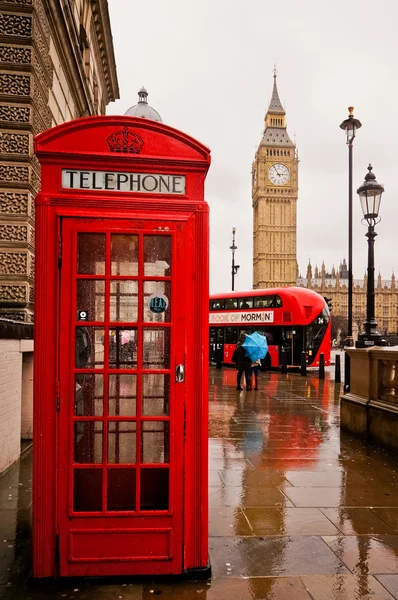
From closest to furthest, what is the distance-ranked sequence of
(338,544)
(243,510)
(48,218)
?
(48,218) < (338,544) < (243,510)

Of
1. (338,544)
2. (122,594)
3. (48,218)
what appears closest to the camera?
(122,594)

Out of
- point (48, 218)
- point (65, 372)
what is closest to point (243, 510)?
point (65, 372)

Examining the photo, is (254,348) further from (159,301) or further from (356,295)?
(356,295)

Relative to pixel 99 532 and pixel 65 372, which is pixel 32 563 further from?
pixel 65 372

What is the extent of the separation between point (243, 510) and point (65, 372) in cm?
241

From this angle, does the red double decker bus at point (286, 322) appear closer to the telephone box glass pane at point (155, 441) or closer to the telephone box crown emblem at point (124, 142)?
the telephone box glass pane at point (155, 441)

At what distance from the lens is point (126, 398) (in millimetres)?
3537

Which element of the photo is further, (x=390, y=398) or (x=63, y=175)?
(x=390, y=398)

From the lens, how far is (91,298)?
349 cm

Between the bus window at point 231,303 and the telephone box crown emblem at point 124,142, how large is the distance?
73.3 feet

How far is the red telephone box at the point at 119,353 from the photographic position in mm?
3408

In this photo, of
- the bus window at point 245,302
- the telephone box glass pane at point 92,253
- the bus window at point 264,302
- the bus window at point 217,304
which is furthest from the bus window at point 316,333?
the telephone box glass pane at point 92,253

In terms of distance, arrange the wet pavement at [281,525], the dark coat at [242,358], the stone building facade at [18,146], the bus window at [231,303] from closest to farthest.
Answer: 1. the wet pavement at [281,525]
2. the stone building facade at [18,146]
3. the dark coat at [242,358]
4. the bus window at [231,303]

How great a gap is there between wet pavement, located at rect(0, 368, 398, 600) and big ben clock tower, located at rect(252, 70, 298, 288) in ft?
378
